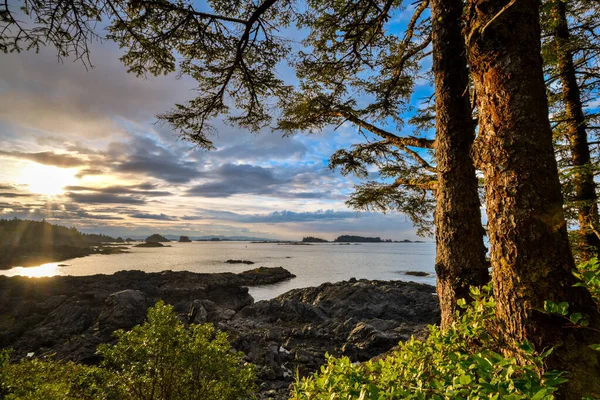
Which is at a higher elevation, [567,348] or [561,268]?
[561,268]

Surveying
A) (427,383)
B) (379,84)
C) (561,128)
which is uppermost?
(379,84)

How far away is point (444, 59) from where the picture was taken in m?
4.12

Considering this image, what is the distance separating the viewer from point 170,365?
4.32 meters

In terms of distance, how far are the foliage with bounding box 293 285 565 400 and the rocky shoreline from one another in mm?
4845

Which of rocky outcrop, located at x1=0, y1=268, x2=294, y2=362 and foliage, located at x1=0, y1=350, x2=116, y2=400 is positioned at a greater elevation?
foliage, located at x1=0, y1=350, x2=116, y2=400

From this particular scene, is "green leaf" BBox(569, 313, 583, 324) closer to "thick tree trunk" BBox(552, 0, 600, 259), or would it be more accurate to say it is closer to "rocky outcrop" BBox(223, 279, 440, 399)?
"rocky outcrop" BBox(223, 279, 440, 399)

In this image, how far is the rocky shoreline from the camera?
10.9 meters

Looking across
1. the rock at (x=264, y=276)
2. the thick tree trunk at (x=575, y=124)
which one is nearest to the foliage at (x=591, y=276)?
the thick tree trunk at (x=575, y=124)

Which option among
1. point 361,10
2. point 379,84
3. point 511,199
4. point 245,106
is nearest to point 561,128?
point 379,84

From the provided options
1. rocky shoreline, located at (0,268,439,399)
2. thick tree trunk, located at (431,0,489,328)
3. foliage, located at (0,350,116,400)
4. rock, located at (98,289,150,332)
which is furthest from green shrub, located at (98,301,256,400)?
rock, located at (98,289,150,332)

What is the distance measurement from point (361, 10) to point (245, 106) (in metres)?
3.14

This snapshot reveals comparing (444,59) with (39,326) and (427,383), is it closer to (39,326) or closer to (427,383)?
(427,383)

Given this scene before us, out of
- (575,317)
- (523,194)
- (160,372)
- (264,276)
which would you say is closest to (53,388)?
(160,372)

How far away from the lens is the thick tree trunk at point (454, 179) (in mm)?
3727
